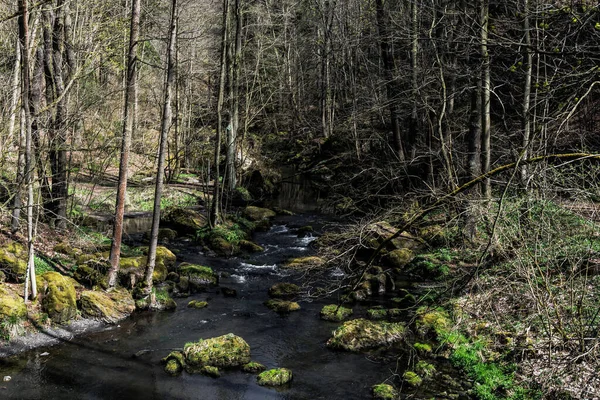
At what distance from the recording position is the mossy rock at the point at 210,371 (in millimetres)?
9883

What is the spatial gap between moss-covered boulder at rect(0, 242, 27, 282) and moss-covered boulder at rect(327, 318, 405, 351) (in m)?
8.07

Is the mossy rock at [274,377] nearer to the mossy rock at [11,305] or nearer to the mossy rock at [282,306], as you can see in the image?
the mossy rock at [282,306]

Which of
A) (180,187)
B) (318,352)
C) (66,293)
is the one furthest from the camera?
(180,187)

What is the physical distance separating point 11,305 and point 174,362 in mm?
4068

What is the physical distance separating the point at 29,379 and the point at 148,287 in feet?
14.3

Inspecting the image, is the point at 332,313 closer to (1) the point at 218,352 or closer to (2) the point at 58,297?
Result: (1) the point at 218,352

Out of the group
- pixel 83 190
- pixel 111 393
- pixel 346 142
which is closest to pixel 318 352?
pixel 111 393

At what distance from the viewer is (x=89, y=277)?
527 inches

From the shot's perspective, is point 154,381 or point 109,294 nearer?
point 154,381

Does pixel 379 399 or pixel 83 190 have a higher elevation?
pixel 83 190

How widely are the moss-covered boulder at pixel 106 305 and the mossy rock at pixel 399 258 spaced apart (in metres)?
8.49

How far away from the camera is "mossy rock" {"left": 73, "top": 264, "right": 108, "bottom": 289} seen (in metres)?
13.2

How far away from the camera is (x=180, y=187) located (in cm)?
2803

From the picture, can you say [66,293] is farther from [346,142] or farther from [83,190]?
[346,142]
